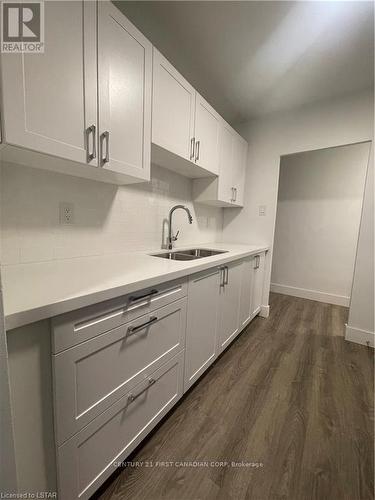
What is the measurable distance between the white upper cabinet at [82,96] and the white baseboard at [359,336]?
2.60 m

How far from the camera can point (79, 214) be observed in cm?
128

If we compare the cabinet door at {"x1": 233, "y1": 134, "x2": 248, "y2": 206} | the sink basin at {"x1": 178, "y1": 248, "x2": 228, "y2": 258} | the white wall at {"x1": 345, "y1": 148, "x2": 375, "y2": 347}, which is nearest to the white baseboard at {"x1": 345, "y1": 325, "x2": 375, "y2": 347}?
the white wall at {"x1": 345, "y1": 148, "x2": 375, "y2": 347}

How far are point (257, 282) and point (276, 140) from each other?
174 centimetres

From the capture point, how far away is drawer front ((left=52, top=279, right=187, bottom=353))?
65 cm

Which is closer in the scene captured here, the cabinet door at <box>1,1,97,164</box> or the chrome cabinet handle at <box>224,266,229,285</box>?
the cabinet door at <box>1,1,97,164</box>

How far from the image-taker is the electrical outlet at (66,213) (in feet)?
3.92

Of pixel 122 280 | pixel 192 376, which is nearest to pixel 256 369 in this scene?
pixel 192 376

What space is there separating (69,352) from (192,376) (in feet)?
3.17

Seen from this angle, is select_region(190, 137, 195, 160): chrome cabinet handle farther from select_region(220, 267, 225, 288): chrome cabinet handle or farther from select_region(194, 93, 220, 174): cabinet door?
select_region(220, 267, 225, 288): chrome cabinet handle

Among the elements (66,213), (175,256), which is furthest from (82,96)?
(175,256)

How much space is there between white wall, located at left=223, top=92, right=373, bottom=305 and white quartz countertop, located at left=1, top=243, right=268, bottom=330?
1.70m

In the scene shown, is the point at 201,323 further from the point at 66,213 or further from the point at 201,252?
the point at 66,213

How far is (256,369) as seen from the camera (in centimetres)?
173

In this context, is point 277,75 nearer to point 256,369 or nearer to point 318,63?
point 318,63
